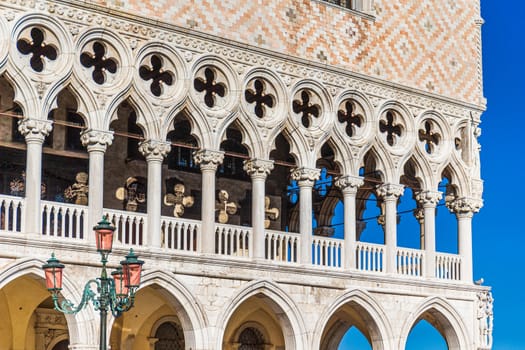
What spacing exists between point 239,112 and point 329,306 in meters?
3.75

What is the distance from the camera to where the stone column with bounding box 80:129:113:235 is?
709 inches

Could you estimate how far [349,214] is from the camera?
21609mm

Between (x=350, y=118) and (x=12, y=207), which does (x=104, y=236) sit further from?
(x=350, y=118)

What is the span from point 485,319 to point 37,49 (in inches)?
409

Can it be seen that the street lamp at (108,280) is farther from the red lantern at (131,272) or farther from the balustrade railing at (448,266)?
the balustrade railing at (448,266)

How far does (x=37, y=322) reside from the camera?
21.0m

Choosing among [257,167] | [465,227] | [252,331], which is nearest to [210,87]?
[257,167]

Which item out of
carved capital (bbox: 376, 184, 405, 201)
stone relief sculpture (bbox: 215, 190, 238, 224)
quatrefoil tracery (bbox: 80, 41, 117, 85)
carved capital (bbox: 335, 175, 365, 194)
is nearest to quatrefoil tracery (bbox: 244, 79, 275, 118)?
carved capital (bbox: 335, 175, 365, 194)

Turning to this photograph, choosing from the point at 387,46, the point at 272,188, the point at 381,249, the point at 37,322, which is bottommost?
the point at 37,322

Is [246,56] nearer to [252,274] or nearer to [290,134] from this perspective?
[290,134]

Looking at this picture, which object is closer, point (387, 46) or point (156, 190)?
point (156, 190)

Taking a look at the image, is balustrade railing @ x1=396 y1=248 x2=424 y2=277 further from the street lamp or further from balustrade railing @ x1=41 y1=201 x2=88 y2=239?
the street lamp

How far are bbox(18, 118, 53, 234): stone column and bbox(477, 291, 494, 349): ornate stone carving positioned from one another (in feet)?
31.7

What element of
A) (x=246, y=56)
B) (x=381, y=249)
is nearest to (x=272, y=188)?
(x=381, y=249)
